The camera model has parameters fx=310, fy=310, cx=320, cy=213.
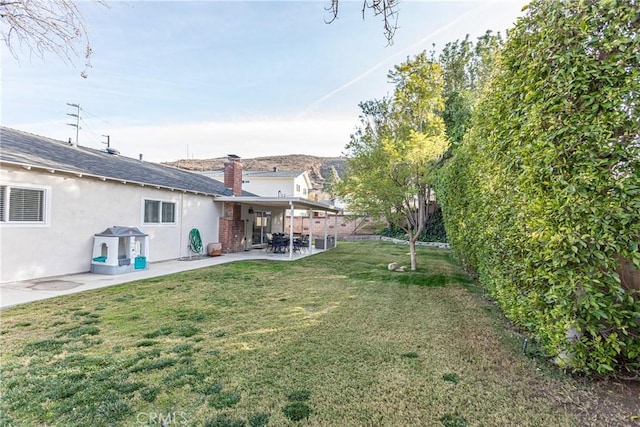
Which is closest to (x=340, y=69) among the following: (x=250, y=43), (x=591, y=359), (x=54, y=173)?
(x=250, y=43)

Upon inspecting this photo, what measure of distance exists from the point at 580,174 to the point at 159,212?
11.5m

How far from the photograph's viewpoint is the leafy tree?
30.3 ft

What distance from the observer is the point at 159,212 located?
11.0 meters

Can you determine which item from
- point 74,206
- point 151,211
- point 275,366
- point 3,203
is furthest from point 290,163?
point 275,366

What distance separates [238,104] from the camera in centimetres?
1953

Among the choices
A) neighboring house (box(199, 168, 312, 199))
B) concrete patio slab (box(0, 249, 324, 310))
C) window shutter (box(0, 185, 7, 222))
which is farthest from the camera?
neighboring house (box(199, 168, 312, 199))

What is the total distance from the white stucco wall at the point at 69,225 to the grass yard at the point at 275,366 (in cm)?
237

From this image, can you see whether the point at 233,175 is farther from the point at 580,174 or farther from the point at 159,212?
the point at 580,174

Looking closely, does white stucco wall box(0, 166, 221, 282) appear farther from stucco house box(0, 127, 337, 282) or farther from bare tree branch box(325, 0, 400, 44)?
bare tree branch box(325, 0, 400, 44)

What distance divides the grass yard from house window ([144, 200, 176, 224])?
4.73 m

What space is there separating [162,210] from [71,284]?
4418mm

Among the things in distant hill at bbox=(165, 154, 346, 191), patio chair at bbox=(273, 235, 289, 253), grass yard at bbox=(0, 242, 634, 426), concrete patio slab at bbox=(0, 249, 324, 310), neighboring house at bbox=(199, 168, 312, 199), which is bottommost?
grass yard at bbox=(0, 242, 634, 426)

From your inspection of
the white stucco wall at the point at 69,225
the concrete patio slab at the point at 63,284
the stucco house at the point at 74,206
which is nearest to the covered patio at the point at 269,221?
the stucco house at the point at 74,206

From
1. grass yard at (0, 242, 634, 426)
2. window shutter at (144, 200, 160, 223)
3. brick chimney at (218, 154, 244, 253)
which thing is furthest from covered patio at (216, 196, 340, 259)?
grass yard at (0, 242, 634, 426)
